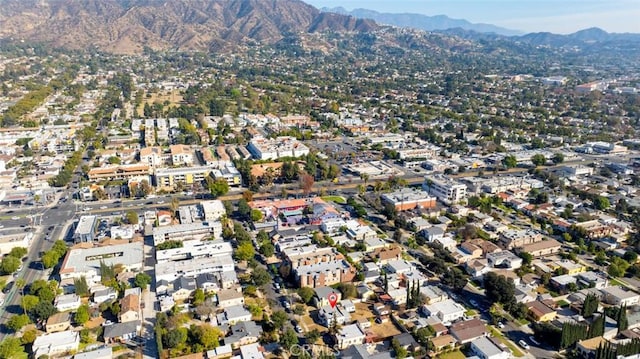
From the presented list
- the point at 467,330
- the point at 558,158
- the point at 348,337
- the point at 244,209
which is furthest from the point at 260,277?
the point at 558,158

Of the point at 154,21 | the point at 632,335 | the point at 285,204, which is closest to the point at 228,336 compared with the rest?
the point at 285,204

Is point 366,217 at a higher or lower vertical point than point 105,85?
lower

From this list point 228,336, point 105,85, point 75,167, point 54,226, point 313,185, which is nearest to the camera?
point 228,336

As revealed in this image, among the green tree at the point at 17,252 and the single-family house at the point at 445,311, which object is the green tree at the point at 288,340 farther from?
the green tree at the point at 17,252

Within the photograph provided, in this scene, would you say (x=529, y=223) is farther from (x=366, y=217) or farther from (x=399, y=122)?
(x=399, y=122)

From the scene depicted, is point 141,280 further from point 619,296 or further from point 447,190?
point 619,296

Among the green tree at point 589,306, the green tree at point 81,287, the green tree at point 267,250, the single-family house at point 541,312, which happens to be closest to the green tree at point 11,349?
the green tree at point 81,287

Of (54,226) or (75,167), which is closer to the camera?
(54,226)
